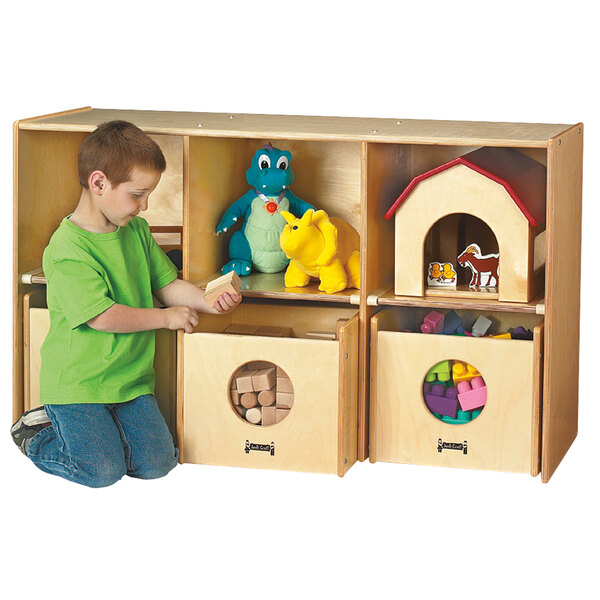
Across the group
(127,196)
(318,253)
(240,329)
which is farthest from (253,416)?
(127,196)

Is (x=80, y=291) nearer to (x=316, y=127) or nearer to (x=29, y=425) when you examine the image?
(x=29, y=425)

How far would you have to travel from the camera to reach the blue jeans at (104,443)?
4.48m

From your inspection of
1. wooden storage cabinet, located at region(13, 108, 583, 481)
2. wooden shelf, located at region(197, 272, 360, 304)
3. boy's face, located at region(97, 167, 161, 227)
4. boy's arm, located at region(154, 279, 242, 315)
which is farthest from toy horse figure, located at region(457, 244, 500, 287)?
boy's face, located at region(97, 167, 161, 227)

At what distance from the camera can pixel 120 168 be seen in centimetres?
449

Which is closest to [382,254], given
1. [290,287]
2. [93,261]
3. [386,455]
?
[290,287]

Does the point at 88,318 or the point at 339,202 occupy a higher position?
the point at 339,202

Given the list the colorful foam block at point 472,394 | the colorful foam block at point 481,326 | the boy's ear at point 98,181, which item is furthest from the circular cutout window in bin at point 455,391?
the boy's ear at point 98,181

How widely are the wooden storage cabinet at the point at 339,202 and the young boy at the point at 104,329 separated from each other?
139 mm

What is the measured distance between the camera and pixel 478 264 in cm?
470

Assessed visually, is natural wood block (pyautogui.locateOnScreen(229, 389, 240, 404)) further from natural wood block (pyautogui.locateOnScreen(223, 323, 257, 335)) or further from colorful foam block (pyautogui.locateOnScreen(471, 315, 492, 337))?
colorful foam block (pyautogui.locateOnScreen(471, 315, 492, 337))

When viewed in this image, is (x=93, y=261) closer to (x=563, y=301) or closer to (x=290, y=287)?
(x=290, y=287)

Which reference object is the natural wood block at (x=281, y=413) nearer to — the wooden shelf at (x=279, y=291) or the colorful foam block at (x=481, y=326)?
the wooden shelf at (x=279, y=291)

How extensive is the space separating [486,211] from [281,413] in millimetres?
932

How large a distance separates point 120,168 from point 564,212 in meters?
1.40
